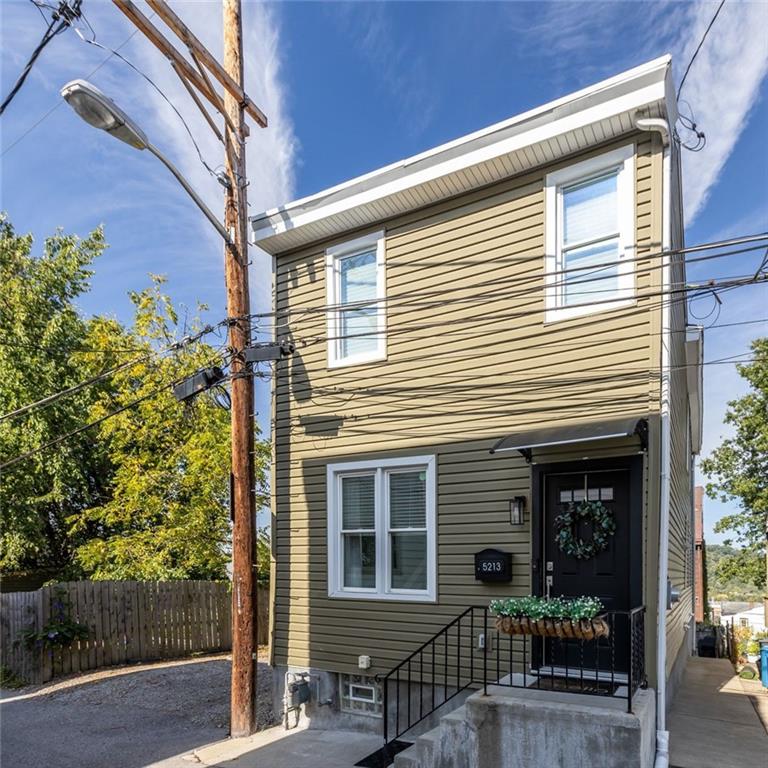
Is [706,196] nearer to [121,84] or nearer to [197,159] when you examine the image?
[197,159]

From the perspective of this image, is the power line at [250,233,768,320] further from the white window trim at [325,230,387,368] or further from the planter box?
the planter box

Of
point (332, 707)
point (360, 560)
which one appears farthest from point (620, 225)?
point (332, 707)

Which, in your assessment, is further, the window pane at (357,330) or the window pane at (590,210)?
the window pane at (357,330)

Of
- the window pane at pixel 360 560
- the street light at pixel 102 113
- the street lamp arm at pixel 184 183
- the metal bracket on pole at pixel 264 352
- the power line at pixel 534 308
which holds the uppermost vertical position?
the street light at pixel 102 113

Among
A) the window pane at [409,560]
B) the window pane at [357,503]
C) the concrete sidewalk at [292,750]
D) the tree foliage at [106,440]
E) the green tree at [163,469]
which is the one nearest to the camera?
the concrete sidewalk at [292,750]

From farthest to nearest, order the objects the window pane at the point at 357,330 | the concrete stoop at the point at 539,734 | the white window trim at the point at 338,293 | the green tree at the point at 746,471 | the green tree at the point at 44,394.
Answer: the green tree at the point at 746,471 → the green tree at the point at 44,394 → the window pane at the point at 357,330 → the white window trim at the point at 338,293 → the concrete stoop at the point at 539,734

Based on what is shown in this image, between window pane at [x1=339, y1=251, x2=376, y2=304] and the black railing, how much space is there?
3989 millimetres

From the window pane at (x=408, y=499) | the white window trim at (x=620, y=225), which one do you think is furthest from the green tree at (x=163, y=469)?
the white window trim at (x=620, y=225)

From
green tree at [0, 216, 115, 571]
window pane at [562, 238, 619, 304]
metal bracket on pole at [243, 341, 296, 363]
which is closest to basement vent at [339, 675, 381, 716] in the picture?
metal bracket on pole at [243, 341, 296, 363]

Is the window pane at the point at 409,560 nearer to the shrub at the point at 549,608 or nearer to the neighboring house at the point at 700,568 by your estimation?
the shrub at the point at 549,608

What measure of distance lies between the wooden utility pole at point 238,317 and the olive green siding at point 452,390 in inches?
32.8

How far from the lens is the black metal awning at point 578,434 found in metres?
5.81

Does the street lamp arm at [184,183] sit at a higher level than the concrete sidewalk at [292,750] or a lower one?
higher

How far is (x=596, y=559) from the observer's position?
20.6 ft
